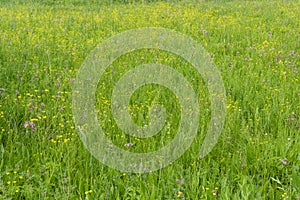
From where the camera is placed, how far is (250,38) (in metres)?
8.59

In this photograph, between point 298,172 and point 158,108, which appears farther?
point 158,108

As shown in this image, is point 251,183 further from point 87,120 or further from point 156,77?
point 156,77

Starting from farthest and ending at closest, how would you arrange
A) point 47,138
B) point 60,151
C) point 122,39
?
point 122,39
point 47,138
point 60,151

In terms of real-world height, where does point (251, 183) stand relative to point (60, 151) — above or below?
below

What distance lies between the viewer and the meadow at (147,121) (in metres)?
3.01

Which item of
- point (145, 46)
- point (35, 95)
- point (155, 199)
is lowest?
point (155, 199)

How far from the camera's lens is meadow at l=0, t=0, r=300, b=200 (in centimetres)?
301

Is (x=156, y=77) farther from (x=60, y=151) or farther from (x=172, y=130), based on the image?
(x=60, y=151)

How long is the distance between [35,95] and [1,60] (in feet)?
5.46

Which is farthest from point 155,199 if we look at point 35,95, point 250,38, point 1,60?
point 250,38

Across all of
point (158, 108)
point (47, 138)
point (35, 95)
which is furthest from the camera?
point (35, 95)

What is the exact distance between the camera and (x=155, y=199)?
2.87 meters

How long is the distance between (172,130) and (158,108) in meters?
0.64

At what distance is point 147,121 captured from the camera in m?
4.20
